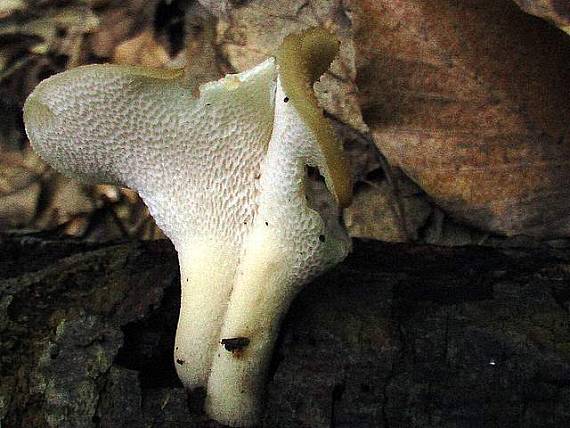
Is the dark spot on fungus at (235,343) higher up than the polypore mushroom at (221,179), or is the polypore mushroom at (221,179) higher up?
the polypore mushroom at (221,179)

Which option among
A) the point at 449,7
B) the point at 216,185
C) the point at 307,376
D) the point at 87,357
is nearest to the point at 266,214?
the point at 216,185

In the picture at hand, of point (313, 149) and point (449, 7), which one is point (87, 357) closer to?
point (313, 149)

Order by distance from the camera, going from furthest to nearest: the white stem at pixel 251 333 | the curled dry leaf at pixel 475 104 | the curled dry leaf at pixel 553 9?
the curled dry leaf at pixel 475 104, the curled dry leaf at pixel 553 9, the white stem at pixel 251 333

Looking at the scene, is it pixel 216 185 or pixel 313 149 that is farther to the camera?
pixel 216 185

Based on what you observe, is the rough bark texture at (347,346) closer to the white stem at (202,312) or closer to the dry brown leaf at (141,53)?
the white stem at (202,312)

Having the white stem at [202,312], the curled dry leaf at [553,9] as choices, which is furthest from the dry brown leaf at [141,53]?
the curled dry leaf at [553,9]

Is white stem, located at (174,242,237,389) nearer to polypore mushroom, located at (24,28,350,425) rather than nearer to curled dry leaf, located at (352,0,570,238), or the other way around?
polypore mushroom, located at (24,28,350,425)

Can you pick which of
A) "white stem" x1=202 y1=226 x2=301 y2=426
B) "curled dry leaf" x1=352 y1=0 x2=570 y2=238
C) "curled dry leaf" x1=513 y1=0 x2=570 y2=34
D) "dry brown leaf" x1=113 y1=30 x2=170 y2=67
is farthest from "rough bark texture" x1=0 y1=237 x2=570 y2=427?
"dry brown leaf" x1=113 y1=30 x2=170 y2=67

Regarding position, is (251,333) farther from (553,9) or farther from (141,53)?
(141,53)
